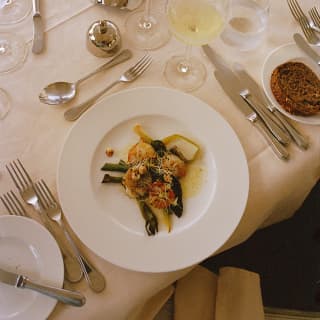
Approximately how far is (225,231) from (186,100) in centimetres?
29

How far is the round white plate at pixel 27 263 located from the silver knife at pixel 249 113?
1.56 feet

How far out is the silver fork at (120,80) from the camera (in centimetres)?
88

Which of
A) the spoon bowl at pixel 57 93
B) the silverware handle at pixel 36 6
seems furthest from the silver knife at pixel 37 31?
the spoon bowl at pixel 57 93

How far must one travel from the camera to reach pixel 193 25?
88 cm

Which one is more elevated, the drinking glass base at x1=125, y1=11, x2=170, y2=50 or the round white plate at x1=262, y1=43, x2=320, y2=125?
the drinking glass base at x1=125, y1=11, x2=170, y2=50

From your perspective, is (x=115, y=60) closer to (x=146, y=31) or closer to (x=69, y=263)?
(x=146, y=31)

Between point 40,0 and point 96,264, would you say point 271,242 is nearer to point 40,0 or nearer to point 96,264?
point 96,264

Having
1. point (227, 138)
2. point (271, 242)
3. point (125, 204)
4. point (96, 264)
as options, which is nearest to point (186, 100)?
point (227, 138)

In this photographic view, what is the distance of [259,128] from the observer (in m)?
0.88

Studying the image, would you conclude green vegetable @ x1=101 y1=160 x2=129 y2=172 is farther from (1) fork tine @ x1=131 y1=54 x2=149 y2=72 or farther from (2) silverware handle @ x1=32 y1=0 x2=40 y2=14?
(2) silverware handle @ x1=32 y1=0 x2=40 y2=14

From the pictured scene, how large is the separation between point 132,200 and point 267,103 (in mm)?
374

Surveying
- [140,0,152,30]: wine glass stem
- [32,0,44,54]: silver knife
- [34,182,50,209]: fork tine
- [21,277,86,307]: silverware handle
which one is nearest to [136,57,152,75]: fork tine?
[140,0,152,30]: wine glass stem

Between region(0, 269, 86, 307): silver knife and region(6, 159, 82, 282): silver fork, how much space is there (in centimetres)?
5

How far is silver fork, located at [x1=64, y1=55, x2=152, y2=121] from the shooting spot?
2.88ft
